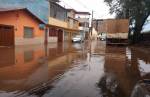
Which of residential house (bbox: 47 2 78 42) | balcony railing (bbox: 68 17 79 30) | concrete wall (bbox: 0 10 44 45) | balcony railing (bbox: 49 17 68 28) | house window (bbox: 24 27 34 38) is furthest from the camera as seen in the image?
balcony railing (bbox: 68 17 79 30)

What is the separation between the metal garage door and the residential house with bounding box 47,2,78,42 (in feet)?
48.0

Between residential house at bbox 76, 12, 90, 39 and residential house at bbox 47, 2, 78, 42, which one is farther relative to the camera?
residential house at bbox 76, 12, 90, 39

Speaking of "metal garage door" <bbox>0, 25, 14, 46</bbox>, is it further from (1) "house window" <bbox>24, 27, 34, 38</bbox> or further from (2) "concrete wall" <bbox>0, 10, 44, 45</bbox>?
(1) "house window" <bbox>24, 27, 34, 38</bbox>

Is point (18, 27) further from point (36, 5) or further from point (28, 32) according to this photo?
point (36, 5)

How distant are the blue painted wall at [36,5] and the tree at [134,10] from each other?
10.00 metres

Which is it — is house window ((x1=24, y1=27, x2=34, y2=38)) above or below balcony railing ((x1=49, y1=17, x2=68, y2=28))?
below

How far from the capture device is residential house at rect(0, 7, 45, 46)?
3228 cm

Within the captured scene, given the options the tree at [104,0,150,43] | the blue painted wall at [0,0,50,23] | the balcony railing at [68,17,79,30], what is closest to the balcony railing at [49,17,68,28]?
the blue painted wall at [0,0,50,23]

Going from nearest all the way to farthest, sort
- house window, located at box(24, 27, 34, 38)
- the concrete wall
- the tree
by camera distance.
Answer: the concrete wall, the tree, house window, located at box(24, 27, 34, 38)

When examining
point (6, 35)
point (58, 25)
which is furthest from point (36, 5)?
point (6, 35)

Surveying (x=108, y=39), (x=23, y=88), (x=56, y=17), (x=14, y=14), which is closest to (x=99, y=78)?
(x=23, y=88)

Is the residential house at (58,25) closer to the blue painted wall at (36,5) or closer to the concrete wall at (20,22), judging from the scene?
the blue painted wall at (36,5)

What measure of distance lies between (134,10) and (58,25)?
19.0 m

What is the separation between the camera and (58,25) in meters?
55.1
